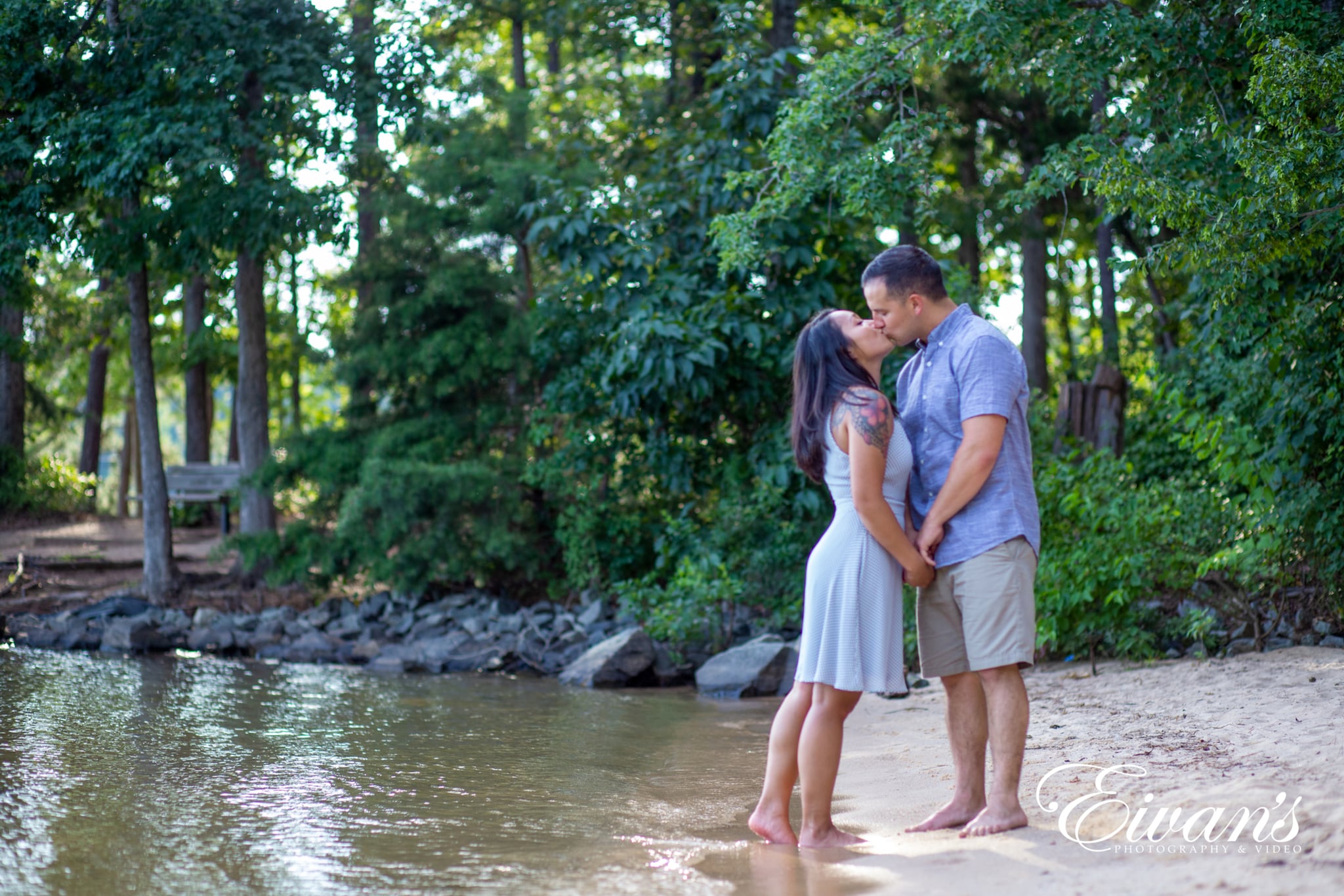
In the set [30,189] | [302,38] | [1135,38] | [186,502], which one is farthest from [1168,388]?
[186,502]

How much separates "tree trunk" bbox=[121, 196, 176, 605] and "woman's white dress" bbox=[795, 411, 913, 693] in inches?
388

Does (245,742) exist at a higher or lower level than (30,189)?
lower

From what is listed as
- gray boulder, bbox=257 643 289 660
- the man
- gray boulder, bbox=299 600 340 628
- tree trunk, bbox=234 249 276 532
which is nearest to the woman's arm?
the man

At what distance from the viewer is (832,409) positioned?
3.85 metres

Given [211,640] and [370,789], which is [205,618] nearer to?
[211,640]

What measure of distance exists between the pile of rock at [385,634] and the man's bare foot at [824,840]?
17.2 feet

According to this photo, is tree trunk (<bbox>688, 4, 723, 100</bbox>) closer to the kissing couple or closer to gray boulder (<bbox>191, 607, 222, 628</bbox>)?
gray boulder (<bbox>191, 607, 222, 628</bbox>)

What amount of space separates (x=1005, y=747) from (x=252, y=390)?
445 inches

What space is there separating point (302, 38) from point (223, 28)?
0.81 m

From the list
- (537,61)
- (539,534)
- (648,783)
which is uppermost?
(537,61)

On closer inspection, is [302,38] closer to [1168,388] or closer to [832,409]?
[1168,388]

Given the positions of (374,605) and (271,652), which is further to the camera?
(374,605)

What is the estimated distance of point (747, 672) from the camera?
857cm

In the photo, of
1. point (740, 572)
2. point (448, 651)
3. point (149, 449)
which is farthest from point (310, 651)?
point (740, 572)
